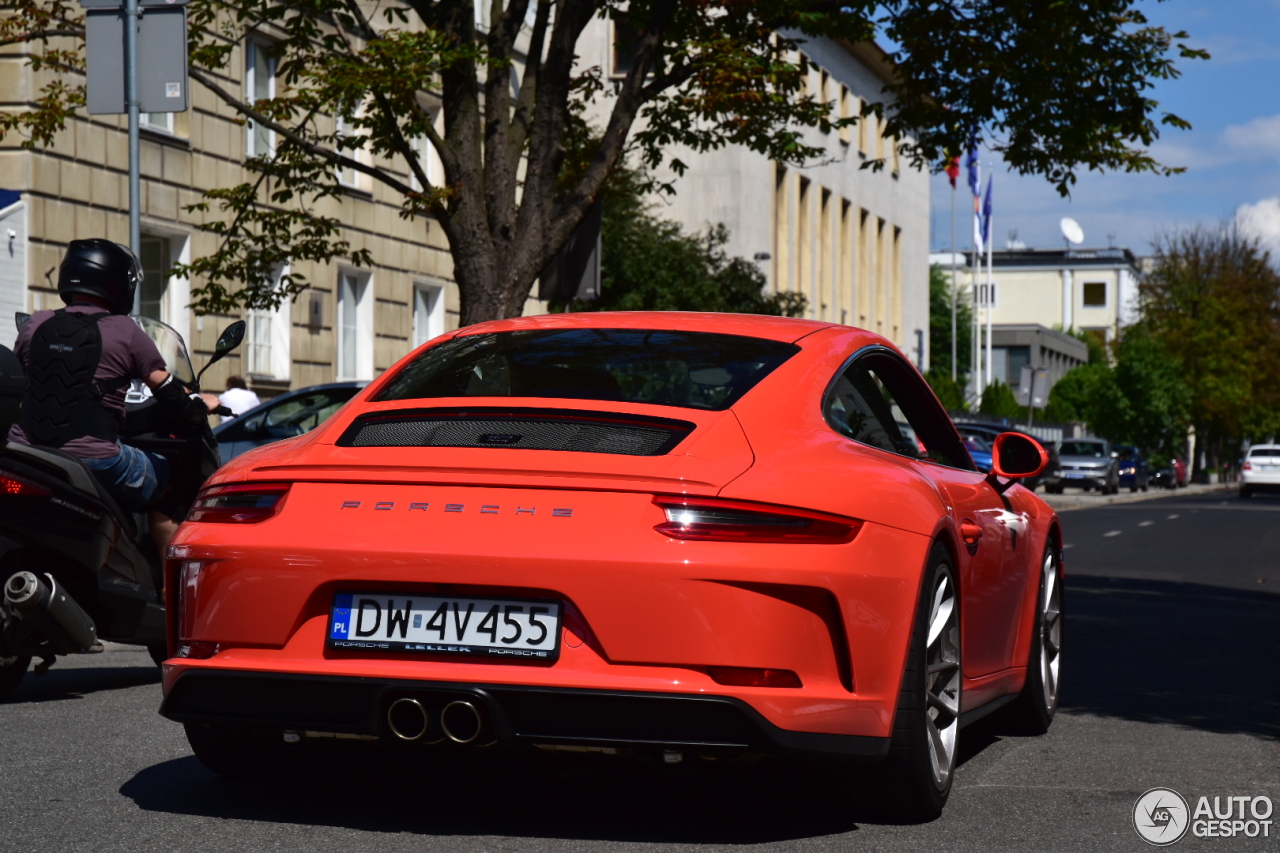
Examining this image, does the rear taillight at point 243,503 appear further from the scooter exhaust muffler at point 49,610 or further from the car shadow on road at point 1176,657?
the car shadow on road at point 1176,657

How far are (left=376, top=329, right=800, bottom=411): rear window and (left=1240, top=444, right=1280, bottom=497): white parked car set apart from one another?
Answer: 52704mm

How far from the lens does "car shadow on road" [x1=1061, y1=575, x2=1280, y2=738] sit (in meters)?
7.65

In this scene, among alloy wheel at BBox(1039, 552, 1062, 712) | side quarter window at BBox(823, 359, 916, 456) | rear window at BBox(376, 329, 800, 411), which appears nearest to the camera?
rear window at BBox(376, 329, 800, 411)

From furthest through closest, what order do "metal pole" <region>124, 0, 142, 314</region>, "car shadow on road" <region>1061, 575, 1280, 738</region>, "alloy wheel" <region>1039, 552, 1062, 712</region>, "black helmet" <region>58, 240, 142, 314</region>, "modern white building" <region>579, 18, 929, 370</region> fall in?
1. "modern white building" <region>579, 18, 929, 370</region>
2. "metal pole" <region>124, 0, 142, 314</region>
3. "car shadow on road" <region>1061, 575, 1280, 738</region>
4. "black helmet" <region>58, 240, 142, 314</region>
5. "alloy wheel" <region>1039, 552, 1062, 712</region>

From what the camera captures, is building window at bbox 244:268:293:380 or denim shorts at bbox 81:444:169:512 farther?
building window at bbox 244:268:293:380

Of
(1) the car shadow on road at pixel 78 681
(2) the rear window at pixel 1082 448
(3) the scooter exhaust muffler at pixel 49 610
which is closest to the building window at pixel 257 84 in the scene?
(1) the car shadow on road at pixel 78 681

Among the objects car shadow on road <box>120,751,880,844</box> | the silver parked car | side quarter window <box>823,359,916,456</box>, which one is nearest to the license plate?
car shadow on road <box>120,751,880,844</box>

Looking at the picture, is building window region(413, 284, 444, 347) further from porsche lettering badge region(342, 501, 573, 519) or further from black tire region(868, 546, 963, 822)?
porsche lettering badge region(342, 501, 573, 519)

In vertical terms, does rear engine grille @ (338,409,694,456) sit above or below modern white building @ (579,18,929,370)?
below

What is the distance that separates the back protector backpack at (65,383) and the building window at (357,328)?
71.8 feet

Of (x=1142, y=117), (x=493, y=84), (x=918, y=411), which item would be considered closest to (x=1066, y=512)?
(x=1142, y=117)

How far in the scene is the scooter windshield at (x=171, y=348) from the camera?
8039mm

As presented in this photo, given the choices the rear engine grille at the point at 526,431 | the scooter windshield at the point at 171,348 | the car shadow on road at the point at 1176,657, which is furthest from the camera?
the scooter windshield at the point at 171,348

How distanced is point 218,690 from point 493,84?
11861 millimetres
